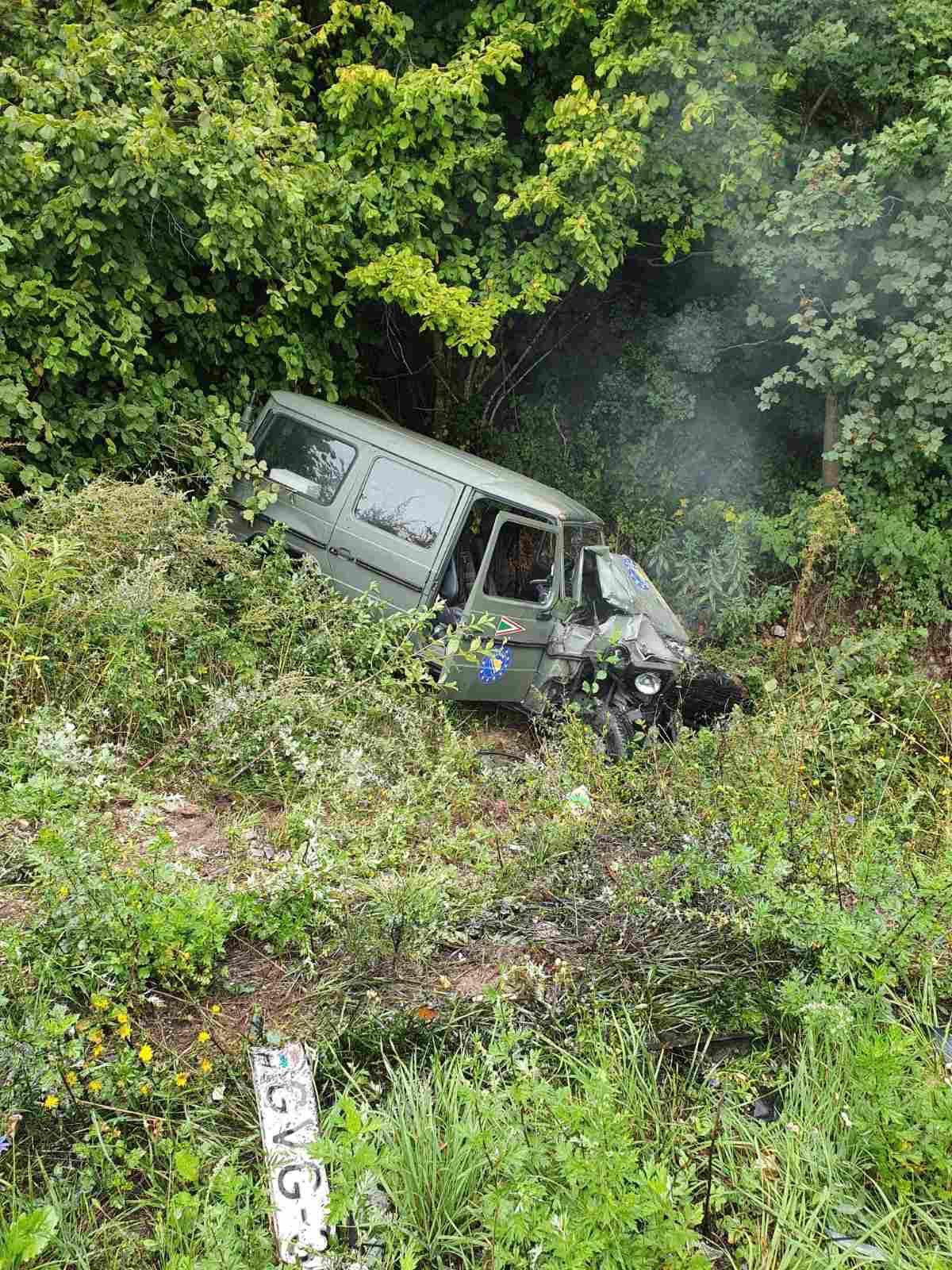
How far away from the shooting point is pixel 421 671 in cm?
536

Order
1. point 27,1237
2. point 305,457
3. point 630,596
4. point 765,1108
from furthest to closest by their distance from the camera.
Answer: point 630,596, point 305,457, point 765,1108, point 27,1237

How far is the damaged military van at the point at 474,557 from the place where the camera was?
638 cm

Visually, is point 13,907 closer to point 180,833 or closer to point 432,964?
point 180,833

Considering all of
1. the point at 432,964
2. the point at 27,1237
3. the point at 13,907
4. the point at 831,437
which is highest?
the point at 831,437

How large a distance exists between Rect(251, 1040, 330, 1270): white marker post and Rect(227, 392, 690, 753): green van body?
3.51 metres

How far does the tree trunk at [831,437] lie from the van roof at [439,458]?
11.1ft

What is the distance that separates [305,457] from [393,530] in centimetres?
96

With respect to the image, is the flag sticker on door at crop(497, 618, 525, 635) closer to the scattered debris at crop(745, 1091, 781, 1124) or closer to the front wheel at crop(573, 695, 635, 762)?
the front wheel at crop(573, 695, 635, 762)

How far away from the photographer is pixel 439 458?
21.5ft


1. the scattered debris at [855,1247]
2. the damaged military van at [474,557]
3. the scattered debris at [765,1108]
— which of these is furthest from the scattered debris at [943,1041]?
the damaged military van at [474,557]

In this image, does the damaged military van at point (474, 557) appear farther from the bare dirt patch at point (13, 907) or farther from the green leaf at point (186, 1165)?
the green leaf at point (186, 1165)

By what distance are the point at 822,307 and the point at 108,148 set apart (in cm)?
588

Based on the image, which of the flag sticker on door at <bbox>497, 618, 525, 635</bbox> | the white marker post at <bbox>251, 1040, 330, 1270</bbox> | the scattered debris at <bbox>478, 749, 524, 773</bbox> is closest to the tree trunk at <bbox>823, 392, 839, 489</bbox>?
the flag sticker on door at <bbox>497, 618, 525, 635</bbox>

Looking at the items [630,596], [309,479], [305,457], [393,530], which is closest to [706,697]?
[630,596]
